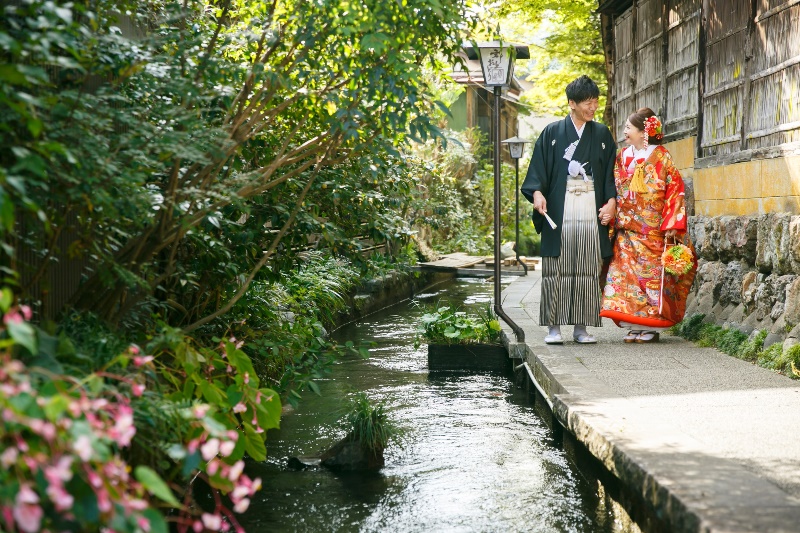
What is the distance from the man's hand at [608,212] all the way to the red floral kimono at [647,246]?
172 millimetres

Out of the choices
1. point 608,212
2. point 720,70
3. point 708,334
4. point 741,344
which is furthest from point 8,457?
point 720,70

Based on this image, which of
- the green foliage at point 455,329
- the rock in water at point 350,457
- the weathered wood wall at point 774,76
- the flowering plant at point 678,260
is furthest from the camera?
the green foliage at point 455,329

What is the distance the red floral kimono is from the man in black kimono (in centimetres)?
16

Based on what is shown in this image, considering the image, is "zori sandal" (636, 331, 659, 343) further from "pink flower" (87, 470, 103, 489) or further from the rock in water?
"pink flower" (87, 470, 103, 489)

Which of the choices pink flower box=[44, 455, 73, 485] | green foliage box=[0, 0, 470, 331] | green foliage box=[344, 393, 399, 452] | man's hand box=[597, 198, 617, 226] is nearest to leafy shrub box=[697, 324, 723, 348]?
man's hand box=[597, 198, 617, 226]

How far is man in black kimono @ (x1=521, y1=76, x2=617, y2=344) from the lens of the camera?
8.16 meters

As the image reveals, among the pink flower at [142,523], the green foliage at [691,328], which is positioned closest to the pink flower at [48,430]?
the pink flower at [142,523]

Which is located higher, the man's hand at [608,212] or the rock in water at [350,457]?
the man's hand at [608,212]

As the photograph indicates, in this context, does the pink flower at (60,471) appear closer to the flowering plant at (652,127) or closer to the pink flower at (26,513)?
the pink flower at (26,513)

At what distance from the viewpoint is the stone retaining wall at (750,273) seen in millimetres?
7090

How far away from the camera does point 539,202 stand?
320 inches

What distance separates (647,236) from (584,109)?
4.14 ft

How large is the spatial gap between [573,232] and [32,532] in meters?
6.52

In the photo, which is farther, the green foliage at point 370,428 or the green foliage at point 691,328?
the green foliage at point 691,328
